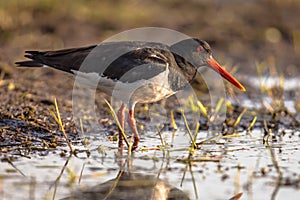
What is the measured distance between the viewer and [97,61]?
6.21m

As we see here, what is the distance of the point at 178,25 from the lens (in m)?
11.9

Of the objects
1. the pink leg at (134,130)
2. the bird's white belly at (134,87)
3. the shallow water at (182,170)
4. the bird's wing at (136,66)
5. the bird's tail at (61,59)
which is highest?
the bird's tail at (61,59)

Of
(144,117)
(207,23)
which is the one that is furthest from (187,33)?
(144,117)

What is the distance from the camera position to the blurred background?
10.3 metres

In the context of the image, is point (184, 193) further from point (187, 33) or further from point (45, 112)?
point (187, 33)

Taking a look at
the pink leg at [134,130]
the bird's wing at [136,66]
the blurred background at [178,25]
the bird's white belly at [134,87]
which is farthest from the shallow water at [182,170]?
the blurred background at [178,25]

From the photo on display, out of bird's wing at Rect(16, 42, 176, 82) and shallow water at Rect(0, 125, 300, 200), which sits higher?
bird's wing at Rect(16, 42, 176, 82)

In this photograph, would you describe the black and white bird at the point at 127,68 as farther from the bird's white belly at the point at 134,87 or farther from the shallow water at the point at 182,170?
the shallow water at the point at 182,170

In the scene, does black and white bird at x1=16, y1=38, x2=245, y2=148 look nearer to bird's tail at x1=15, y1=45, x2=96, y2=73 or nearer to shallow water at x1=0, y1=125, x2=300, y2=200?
bird's tail at x1=15, y1=45, x2=96, y2=73

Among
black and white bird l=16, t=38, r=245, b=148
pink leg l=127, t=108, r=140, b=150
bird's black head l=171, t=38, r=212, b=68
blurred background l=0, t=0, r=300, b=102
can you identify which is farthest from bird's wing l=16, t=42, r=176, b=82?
blurred background l=0, t=0, r=300, b=102

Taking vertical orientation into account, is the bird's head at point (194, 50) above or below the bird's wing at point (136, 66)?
above

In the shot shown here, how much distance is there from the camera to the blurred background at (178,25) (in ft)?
33.7

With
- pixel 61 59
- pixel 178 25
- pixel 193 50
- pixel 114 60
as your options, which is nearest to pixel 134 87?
pixel 114 60

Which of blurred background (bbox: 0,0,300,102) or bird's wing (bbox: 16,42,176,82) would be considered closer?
bird's wing (bbox: 16,42,176,82)
